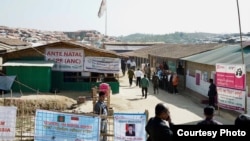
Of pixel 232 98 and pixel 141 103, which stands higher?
pixel 232 98

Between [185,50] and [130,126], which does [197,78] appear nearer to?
[185,50]

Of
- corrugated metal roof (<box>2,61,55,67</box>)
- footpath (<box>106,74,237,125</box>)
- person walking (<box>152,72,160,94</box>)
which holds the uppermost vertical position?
corrugated metal roof (<box>2,61,55,67</box>)

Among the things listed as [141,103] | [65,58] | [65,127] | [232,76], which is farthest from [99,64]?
[65,127]

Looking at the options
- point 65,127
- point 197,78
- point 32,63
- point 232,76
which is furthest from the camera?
point 197,78

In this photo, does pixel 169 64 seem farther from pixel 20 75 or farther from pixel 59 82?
pixel 20 75

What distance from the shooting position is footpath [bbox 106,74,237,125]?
16391 mm

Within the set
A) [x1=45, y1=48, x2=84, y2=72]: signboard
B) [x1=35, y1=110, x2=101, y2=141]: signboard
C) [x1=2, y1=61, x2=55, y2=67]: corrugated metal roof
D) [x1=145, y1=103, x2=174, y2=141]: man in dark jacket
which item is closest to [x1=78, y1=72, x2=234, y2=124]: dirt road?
[x1=45, y1=48, x2=84, y2=72]: signboard

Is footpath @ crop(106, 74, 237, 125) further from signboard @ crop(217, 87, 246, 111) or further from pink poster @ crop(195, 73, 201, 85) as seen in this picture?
pink poster @ crop(195, 73, 201, 85)

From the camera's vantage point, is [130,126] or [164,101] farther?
[164,101]

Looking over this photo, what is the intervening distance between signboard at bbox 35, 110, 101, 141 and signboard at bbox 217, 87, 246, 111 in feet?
25.2

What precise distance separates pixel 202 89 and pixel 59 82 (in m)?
8.91

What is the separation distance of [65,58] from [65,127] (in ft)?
47.7

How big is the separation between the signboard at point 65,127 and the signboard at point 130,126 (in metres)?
0.48

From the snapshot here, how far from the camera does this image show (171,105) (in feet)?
65.2
